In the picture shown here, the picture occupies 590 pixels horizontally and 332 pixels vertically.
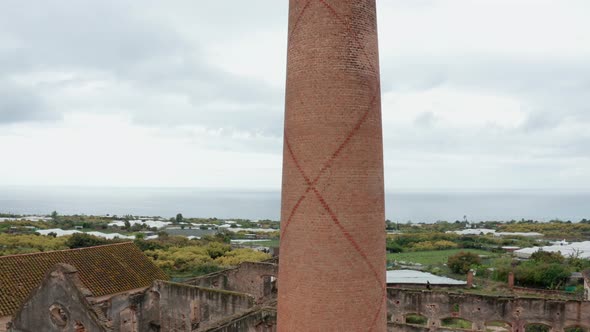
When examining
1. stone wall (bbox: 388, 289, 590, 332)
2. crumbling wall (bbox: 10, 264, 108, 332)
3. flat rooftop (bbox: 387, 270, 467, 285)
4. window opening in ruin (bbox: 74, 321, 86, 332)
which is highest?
crumbling wall (bbox: 10, 264, 108, 332)

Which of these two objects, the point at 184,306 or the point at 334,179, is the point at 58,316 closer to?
the point at 184,306

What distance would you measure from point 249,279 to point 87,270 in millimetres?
8616

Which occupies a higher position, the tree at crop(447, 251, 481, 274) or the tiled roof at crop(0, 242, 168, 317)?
the tiled roof at crop(0, 242, 168, 317)

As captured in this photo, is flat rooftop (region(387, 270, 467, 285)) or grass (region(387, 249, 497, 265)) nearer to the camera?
flat rooftop (region(387, 270, 467, 285))

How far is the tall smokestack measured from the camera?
6754 mm

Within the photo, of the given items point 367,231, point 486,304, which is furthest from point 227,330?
point 486,304

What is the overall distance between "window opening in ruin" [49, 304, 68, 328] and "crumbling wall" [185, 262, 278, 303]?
11018mm

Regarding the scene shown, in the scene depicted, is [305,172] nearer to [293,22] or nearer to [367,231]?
A: [367,231]

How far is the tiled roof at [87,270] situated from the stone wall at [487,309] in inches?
489

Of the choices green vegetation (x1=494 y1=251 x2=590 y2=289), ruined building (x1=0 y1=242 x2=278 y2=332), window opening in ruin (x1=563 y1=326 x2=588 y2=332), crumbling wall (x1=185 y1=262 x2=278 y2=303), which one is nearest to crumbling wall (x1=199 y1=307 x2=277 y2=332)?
ruined building (x1=0 y1=242 x2=278 y2=332)

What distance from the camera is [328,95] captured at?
682 centimetres

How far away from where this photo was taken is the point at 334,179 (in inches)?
266

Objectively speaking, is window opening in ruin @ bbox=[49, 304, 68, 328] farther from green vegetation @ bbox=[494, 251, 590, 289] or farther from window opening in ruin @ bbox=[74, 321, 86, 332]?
green vegetation @ bbox=[494, 251, 590, 289]

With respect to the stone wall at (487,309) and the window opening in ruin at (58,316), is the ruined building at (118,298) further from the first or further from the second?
the stone wall at (487,309)
